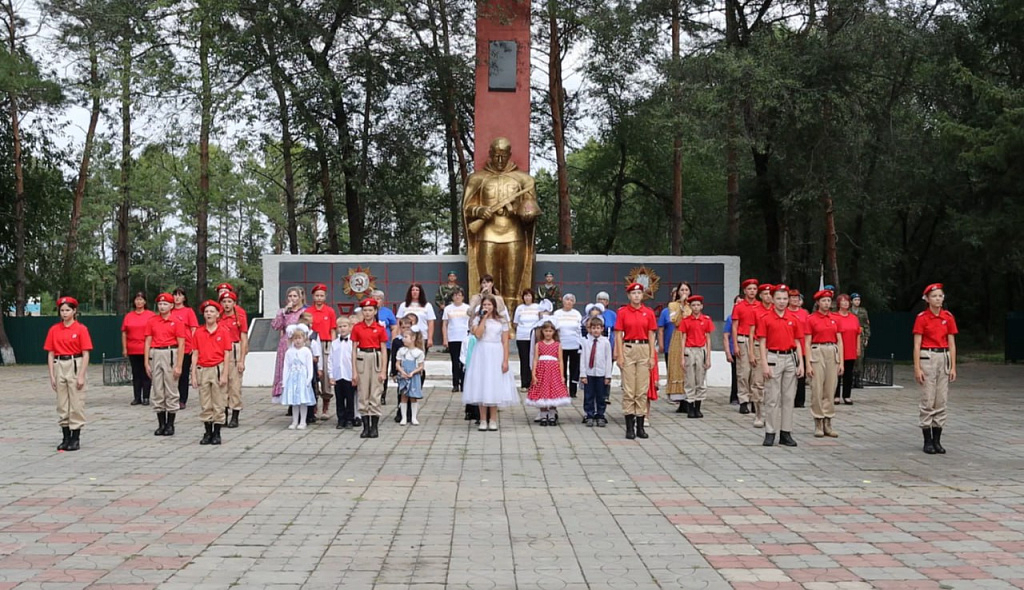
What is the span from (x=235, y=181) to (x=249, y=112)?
3026 centimetres

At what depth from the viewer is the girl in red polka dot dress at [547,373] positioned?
507 inches

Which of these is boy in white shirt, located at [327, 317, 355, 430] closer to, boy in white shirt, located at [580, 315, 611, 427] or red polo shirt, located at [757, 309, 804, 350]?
boy in white shirt, located at [580, 315, 611, 427]

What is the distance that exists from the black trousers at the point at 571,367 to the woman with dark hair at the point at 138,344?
6.15 meters

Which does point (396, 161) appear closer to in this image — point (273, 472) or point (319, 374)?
point (319, 374)

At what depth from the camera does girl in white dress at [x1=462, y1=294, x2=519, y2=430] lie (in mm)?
12500

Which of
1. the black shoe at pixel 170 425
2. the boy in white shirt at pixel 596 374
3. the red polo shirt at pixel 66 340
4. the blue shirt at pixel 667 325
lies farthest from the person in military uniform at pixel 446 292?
the red polo shirt at pixel 66 340

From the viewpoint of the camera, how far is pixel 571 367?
15.6m

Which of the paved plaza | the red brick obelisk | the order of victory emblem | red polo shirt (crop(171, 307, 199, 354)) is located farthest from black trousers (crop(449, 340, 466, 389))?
the red brick obelisk

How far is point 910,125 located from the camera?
2511 centimetres

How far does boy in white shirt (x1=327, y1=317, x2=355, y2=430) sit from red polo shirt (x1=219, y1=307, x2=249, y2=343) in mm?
1144

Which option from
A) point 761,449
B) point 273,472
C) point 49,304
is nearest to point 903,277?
point 761,449

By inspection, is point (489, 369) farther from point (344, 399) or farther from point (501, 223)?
point (501, 223)

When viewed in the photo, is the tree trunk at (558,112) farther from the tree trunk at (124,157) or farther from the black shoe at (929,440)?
the black shoe at (929,440)

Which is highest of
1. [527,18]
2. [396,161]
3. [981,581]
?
[527,18]
